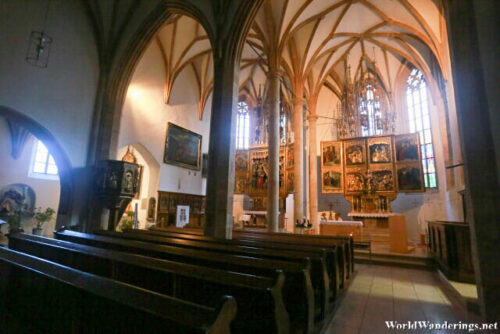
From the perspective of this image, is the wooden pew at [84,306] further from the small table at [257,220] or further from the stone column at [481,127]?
the small table at [257,220]

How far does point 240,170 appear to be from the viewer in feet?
55.7

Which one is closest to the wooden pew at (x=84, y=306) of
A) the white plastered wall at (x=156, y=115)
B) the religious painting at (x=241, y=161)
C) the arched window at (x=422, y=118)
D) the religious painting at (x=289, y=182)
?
the white plastered wall at (x=156, y=115)

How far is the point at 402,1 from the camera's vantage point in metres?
10.5

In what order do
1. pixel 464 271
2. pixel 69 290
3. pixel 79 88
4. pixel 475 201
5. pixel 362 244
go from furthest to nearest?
1. pixel 79 88
2. pixel 362 244
3. pixel 464 271
4. pixel 475 201
5. pixel 69 290

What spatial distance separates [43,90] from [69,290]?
30.1 ft

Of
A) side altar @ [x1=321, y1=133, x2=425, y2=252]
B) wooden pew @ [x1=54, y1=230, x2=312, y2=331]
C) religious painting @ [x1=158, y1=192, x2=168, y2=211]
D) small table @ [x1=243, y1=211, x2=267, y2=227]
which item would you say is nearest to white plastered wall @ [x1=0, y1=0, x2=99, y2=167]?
religious painting @ [x1=158, y1=192, x2=168, y2=211]

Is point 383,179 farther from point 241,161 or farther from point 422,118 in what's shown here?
point 241,161

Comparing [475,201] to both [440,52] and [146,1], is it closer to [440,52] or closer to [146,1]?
[440,52]

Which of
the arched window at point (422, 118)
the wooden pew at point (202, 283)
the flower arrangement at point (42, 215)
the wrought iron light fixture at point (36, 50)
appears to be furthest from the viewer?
the arched window at point (422, 118)

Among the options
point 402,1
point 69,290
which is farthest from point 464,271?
point 402,1

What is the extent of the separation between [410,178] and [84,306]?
Answer: 44.1 ft

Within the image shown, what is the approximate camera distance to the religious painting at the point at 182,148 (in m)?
14.4

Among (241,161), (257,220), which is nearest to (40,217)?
(241,161)

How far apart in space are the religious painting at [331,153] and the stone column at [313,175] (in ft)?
3.03
